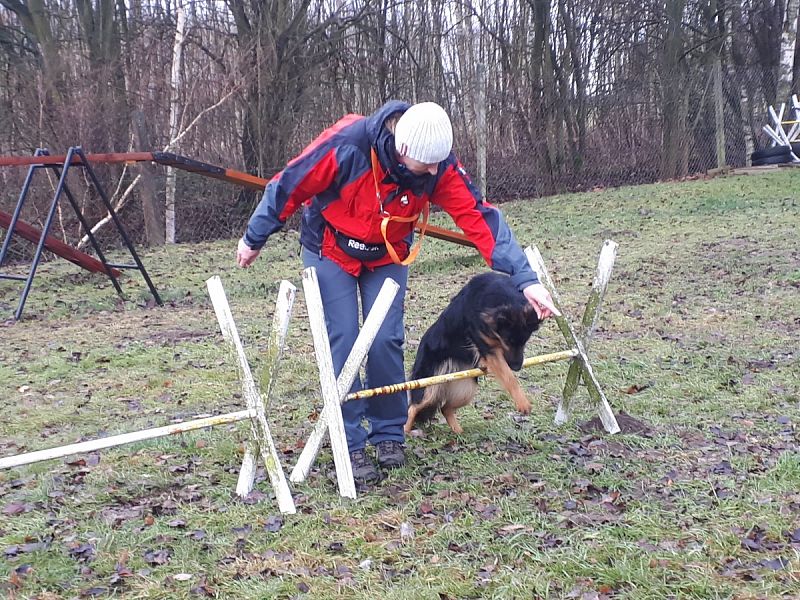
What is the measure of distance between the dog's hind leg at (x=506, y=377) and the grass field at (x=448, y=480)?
319 millimetres

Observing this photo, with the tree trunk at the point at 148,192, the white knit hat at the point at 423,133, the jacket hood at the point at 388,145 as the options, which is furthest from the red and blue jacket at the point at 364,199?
the tree trunk at the point at 148,192

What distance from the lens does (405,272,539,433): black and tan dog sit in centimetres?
465

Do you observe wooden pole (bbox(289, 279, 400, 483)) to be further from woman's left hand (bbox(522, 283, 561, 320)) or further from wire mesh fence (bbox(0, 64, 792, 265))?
wire mesh fence (bbox(0, 64, 792, 265))

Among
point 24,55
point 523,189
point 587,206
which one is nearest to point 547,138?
point 523,189

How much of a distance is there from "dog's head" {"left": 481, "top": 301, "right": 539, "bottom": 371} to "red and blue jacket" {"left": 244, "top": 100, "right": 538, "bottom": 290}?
0.40m

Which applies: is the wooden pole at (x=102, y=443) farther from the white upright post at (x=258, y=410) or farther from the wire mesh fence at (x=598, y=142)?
the wire mesh fence at (x=598, y=142)

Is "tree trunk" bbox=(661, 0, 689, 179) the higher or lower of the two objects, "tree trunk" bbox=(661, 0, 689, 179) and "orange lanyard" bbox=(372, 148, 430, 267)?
the higher

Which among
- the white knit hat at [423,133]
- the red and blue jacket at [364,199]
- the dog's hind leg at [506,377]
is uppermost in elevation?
the white knit hat at [423,133]

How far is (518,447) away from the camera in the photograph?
15.9ft

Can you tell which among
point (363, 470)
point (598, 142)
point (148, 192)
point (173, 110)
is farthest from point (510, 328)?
point (598, 142)

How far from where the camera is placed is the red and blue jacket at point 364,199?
3.98m

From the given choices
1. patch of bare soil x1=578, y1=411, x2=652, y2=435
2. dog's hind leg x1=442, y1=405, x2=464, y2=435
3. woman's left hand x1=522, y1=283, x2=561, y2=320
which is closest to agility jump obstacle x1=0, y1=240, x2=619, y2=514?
woman's left hand x1=522, y1=283, x2=561, y2=320

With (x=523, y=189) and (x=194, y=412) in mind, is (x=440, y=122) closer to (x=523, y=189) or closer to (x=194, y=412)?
(x=194, y=412)

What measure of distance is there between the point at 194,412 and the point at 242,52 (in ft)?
38.3
